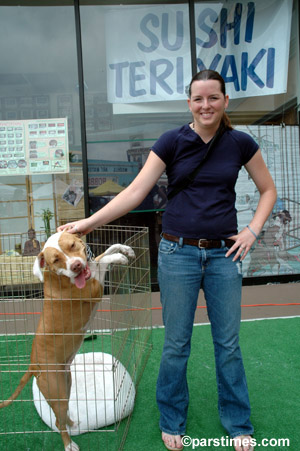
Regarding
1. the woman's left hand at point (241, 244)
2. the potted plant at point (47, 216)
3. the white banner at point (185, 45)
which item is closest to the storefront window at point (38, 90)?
the potted plant at point (47, 216)

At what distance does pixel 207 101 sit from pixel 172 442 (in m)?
1.72

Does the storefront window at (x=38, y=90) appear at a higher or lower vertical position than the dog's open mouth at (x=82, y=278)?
higher

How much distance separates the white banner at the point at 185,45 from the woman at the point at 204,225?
3.16 m

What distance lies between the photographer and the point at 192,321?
193 cm

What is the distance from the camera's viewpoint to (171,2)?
4.66 meters

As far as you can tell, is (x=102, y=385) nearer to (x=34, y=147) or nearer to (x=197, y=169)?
(x=197, y=169)

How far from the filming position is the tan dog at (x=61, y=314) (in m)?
1.78

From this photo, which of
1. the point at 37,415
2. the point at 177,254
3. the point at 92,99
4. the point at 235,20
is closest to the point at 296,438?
the point at 177,254

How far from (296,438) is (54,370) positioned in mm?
1324

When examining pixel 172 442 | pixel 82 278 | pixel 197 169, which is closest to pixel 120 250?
pixel 82 278

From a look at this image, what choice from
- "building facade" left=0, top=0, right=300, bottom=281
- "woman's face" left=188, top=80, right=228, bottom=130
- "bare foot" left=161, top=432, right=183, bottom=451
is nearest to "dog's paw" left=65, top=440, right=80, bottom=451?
"bare foot" left=161, top=432, right=183, bottom=451

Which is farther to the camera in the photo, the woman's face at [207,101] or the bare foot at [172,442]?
the bare foot at [172,442]

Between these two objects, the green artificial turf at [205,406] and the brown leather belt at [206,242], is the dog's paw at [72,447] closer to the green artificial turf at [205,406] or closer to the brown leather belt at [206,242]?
the green artificial turf at [205,406]

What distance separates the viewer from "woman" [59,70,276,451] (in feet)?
5.88
